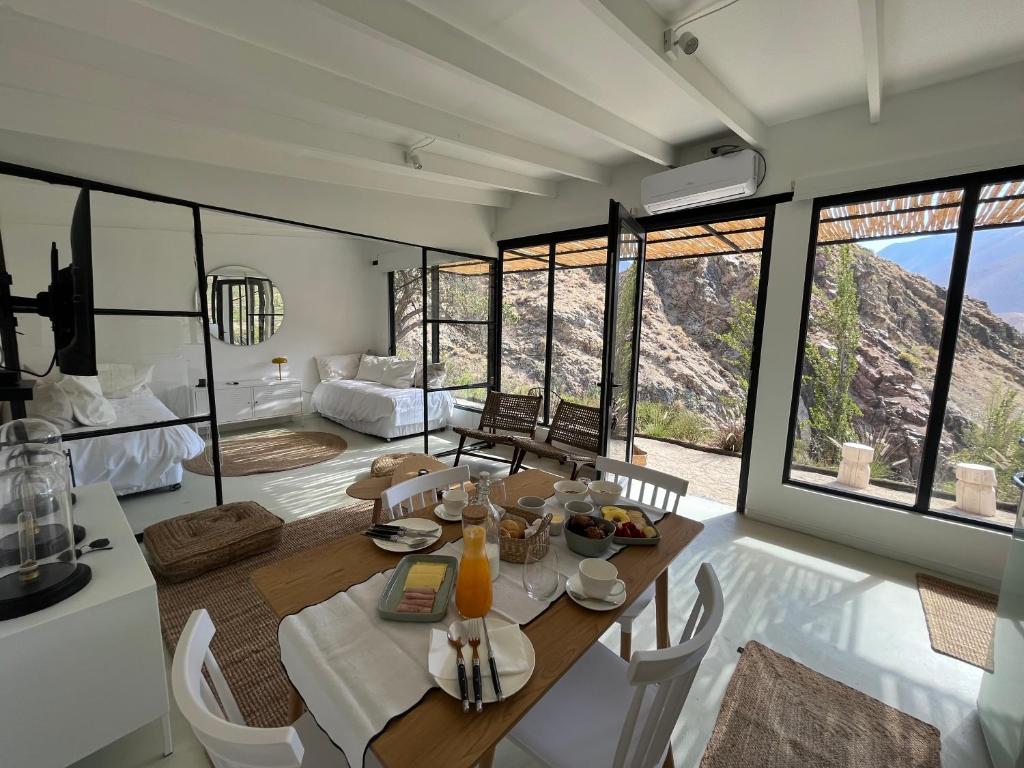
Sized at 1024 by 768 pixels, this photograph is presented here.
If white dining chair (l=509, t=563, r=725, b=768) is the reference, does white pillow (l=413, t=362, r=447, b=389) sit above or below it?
above

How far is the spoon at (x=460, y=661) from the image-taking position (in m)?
0.81

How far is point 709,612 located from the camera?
102 centimetres

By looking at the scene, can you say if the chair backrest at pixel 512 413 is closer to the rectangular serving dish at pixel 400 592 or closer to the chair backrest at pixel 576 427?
the chair backrest at pixel 576 427

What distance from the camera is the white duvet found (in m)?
2.63

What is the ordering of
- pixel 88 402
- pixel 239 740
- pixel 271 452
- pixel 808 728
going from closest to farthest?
1. pixel 239 740
2. pixel 808 728
3. pixel 88 402
4. pixel 271 452

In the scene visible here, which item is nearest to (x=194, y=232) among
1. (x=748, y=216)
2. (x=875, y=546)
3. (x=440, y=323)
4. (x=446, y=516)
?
(x=440, y=323)

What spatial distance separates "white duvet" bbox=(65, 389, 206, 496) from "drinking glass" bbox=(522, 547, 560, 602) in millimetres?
2723

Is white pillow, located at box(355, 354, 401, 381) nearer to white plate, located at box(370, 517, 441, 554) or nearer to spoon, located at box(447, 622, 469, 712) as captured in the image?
white plate, located at box(370, 517, 441, 554)

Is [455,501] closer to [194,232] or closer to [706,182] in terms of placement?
[194,232]

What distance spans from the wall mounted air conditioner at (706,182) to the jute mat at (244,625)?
3.33 m

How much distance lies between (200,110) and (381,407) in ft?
10.5

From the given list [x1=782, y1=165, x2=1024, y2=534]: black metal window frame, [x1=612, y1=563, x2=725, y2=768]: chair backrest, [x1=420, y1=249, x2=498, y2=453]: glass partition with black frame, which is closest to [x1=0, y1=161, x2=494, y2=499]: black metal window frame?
[x1=420, y1=249, x2=498, y2=453]: glass partition with black frame

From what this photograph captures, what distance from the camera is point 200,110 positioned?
7.69 feet

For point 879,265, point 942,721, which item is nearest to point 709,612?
point 942,721
